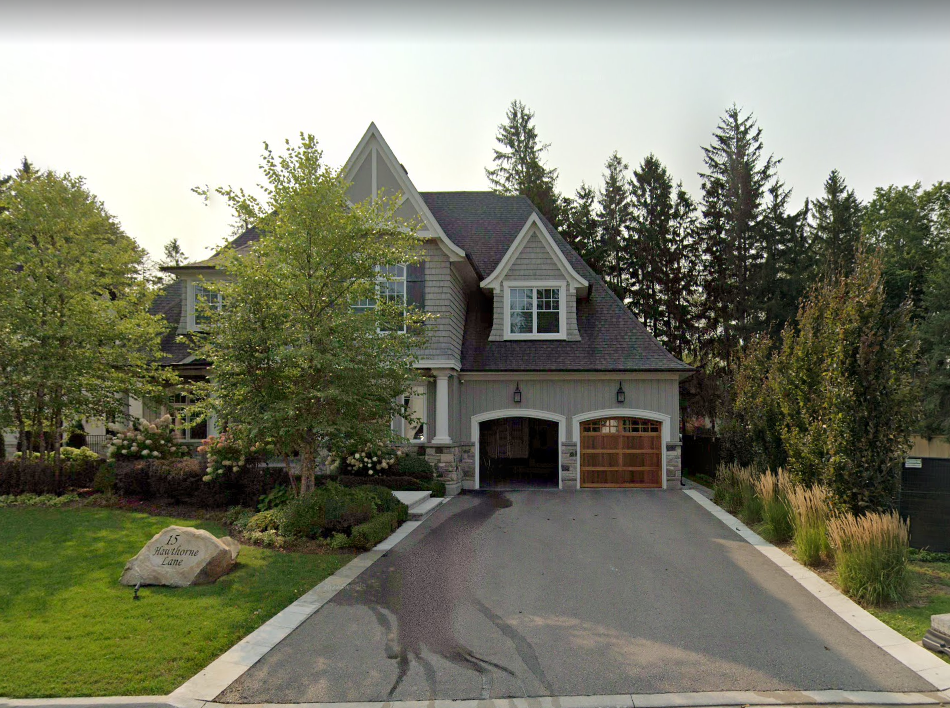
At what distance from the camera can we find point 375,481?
15789mm

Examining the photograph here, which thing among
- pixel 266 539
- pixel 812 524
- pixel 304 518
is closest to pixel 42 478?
pixel 266 539

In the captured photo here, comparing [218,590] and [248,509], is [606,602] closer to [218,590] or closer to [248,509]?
[218,590]

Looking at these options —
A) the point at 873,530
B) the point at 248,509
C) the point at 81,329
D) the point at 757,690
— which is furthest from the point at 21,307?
the point at 873,530

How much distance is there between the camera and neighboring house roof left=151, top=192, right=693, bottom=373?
1852cm

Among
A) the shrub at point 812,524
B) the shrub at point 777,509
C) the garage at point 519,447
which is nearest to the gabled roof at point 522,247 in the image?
the garage at point 519,447

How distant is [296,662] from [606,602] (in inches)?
148

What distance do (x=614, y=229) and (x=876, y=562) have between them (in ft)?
95.5

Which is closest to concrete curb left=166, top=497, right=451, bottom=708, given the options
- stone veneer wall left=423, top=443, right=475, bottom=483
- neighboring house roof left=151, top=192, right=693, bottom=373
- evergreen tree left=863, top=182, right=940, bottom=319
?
stone veneer wall left=423, top=443, right=475, bottom=483

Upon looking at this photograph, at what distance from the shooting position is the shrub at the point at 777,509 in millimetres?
10648

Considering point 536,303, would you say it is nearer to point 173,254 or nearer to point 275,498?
point 275,498

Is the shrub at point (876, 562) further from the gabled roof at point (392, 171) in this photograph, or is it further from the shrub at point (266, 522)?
the gabled roof at point (392, 171)

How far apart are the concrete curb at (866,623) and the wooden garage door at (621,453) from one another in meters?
7.67

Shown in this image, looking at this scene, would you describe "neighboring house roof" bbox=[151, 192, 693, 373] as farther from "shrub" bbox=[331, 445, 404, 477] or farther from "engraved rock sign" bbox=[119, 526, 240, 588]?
"engraved rock sign" bbox=[119, 526, 240, 588]

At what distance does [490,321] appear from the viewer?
20.4 metres
